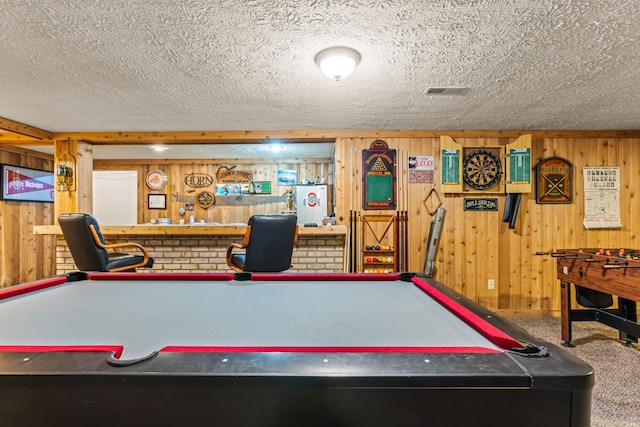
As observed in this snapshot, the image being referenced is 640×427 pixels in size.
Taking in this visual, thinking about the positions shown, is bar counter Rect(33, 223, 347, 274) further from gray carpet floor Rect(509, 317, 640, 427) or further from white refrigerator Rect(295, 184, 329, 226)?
gray carpet floor Rect(509, 317, 640, 427)

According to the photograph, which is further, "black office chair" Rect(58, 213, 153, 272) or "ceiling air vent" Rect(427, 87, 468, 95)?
"black office chair" Rect(58, 213, 153, 272)

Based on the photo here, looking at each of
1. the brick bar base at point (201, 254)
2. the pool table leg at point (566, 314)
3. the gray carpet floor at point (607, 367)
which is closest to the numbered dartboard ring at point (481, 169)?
the pool table leg at point (566, 314)

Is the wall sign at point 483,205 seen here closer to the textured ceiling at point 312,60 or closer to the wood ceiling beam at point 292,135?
the wood ceiling beam at point 292,135

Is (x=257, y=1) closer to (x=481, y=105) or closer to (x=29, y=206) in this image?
(x=481, y=105)

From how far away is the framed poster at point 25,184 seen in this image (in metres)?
5.10

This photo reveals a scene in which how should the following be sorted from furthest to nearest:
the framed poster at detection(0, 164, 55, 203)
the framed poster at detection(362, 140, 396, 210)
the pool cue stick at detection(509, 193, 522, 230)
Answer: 1. the framed poster at detection(0, 164, 55, 203)
2. the framed poster at detection(362, 140, 396, 210)
3. the pool cue stick at detection(509, 193, 522, 230)

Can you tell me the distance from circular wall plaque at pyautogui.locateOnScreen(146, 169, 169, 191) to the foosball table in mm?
6626

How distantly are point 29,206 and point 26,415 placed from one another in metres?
6.59

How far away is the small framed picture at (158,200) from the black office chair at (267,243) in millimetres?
4107

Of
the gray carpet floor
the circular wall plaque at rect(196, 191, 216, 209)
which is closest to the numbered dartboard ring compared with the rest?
the gray carpet floor

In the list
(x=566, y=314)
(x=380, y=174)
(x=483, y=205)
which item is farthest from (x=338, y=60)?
(x=566, y=314)

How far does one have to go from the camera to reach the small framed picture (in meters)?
6.62

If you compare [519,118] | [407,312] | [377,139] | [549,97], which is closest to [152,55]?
[407,312]

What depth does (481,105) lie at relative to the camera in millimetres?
3064
